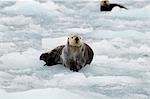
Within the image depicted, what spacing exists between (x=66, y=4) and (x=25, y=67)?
8.90m

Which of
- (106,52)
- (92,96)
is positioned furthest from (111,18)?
(92,96)

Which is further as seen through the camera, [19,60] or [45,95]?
[19,60]

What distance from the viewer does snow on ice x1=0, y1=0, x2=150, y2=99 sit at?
5.71 m

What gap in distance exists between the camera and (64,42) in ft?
29.4

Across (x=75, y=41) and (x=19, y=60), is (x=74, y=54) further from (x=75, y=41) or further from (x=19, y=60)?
(x=19, y=60)

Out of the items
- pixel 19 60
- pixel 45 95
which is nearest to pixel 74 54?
pixel 19 60

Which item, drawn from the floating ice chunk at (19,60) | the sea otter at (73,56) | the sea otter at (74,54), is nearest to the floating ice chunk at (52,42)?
the floating ice chunk at (19,60)

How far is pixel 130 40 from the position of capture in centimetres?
911

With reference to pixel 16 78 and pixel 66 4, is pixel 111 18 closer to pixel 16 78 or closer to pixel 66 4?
pixel 66 4

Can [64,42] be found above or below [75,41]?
below

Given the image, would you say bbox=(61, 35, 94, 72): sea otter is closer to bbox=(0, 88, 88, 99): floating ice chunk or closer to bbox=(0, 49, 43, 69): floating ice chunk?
bbox=(0, 49, 43, 69): floating ice chunk

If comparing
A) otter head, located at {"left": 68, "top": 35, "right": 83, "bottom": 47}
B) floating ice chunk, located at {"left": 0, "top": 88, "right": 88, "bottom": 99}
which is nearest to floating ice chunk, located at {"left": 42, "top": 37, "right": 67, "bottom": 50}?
otter head, located at {"left": 68, "top": 35, "right": 83, "bottom": 47}

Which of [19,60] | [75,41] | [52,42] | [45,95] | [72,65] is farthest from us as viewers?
[52,42]

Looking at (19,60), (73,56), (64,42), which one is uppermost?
(73,56)
